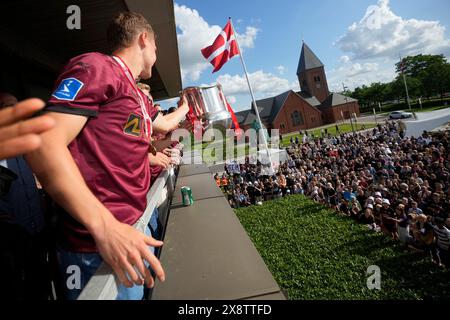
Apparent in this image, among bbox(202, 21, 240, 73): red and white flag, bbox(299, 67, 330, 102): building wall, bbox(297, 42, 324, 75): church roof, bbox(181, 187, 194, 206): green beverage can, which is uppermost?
bbox(297, 42, 324, 75): church roof

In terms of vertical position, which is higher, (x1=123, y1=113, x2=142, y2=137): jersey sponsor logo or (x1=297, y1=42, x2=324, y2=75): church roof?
(x1=297, y1=42, x2=324, y2=75): church roof

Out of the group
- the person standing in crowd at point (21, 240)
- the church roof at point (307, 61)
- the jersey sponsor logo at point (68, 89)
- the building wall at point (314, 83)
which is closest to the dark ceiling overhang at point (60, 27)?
the person standing in crowd at point (21, 240)

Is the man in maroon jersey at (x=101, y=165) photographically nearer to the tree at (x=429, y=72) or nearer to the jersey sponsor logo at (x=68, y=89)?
the jersey sponsor logo at (x=68, y=89)

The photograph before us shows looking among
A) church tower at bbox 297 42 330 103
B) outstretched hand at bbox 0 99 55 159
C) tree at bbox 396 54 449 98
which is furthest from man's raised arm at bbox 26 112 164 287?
tree at bbox 396 54 449 98

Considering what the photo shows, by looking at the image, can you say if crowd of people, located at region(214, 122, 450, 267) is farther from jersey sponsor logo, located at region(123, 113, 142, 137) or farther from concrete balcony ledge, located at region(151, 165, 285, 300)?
jersey sponsor logo, located at region(123, 113, 142, 137)

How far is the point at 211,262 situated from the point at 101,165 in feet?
3.20

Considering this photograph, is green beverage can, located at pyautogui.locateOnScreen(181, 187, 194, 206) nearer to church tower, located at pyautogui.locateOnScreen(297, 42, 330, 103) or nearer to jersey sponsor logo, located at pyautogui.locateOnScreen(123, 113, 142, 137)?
jersey sponsor logo, located at pyautogui.locateOnScreen(123, 113, 142, 137)

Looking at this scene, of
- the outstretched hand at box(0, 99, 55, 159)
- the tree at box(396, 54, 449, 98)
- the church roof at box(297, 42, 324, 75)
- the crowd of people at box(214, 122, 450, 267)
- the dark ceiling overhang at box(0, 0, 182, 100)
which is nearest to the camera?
the outstretched hand at box(0, 99, 55, 159)

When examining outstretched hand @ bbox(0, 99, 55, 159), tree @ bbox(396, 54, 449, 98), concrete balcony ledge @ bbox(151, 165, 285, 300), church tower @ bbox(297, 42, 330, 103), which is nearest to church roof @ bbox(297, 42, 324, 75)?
church tower @ bbox(297, 42, 330, 103)

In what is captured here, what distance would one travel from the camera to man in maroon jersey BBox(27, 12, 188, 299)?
1.05 metres

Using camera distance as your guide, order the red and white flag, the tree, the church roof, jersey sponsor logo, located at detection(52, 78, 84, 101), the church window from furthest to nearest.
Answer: the church roof
the tree
the church window
the red and white flag
jersey sponsor logo, located at detection(52, 78, 84, 101)

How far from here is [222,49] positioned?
49.7ft

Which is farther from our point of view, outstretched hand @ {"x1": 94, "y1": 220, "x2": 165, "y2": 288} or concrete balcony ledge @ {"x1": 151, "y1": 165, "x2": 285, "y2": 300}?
concrete balcony ledge @ {"x1": 151, "y1": 165, "x2": 285, "y2": 300}
